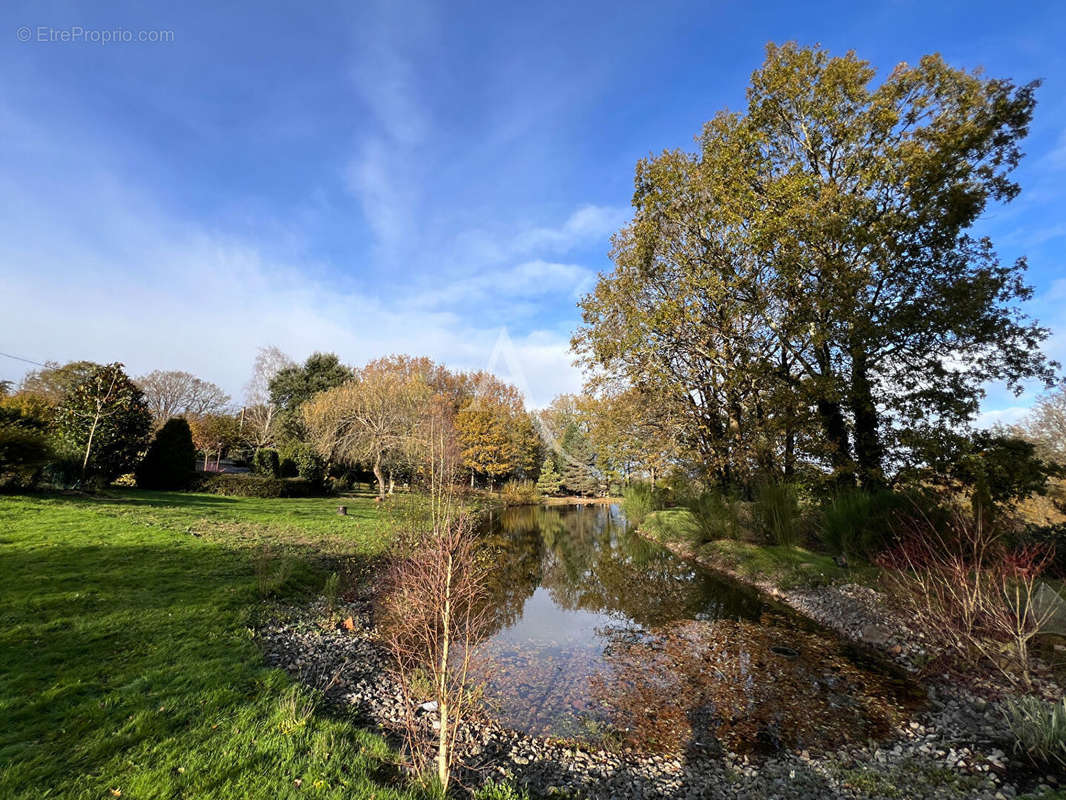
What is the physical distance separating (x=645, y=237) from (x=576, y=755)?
50.4 feet

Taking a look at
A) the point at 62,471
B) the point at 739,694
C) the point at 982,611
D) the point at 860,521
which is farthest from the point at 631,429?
the point at 62,471

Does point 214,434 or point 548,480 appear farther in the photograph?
point 548,480

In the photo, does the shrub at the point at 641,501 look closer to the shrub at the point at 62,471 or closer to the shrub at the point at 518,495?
the shrub at the point at 518,495

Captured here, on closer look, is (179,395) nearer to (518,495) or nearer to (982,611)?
(518,495)

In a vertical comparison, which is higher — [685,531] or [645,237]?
[645,237]

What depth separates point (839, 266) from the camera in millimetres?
11031

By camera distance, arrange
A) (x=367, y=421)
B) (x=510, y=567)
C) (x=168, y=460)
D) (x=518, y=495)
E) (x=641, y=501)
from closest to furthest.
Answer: (x=510, y=567), (x=168, y=460), (x=641, y=501), (x=367, y=421), (x=518, y=495)

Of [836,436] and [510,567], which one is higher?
[836,436]

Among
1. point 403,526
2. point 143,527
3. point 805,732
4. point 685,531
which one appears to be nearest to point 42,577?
point 143,527

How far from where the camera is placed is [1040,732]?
12.1 feet

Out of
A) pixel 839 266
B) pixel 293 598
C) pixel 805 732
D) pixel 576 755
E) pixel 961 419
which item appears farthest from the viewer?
pixel 839 266

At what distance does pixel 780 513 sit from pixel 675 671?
7.61m

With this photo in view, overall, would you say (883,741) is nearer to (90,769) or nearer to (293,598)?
(90,769)

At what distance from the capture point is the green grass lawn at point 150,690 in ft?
9.61
